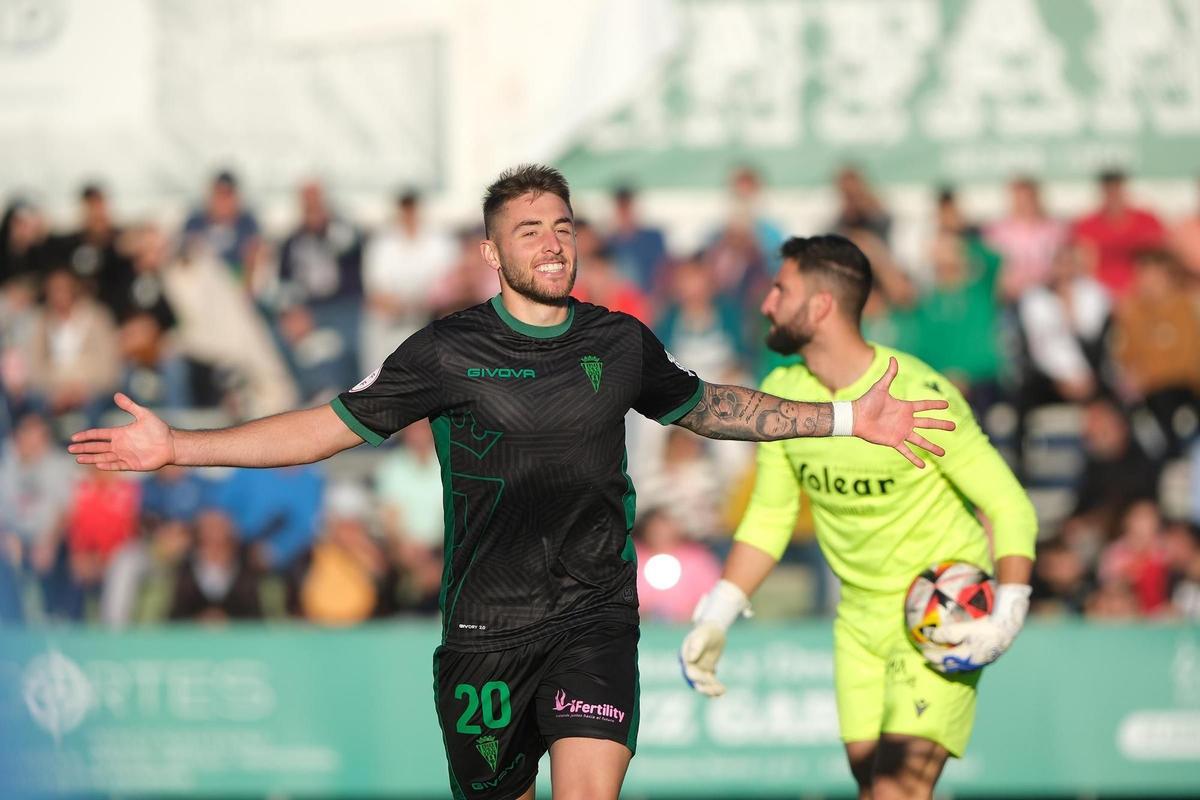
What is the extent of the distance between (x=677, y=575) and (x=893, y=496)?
484 cm

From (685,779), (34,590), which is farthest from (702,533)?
(34,590)

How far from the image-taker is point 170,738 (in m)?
11.5

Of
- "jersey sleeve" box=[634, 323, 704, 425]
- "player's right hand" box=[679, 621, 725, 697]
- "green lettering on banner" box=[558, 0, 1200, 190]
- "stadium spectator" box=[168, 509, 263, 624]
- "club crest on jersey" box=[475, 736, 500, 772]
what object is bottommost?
"stadium spectator" box=[168, 509, 263, 624]

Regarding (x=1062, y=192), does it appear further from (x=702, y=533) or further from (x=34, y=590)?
(x=34, y=590)

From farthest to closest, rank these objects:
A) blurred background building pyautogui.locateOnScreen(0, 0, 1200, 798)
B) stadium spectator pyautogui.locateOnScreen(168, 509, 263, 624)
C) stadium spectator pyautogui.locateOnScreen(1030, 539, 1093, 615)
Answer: stadium spectator pyautogui.locateOnScreen(168, 509, 263, 624)
stadium spectator pyautogui.locateOnScreen(1030, 539, 1093, 615)
blurred background building pyautogui.locateOnScreen(0, 0, 1200, 798)

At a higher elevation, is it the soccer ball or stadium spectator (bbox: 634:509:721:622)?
the soccer ball

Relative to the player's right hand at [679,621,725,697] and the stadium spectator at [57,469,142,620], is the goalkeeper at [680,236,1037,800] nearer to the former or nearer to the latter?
the player's right hand at [679,621,725,697]

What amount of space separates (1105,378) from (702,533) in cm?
353

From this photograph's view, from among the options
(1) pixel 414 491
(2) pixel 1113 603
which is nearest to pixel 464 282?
(1) pixel 414 491

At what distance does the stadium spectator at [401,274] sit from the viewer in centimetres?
1412

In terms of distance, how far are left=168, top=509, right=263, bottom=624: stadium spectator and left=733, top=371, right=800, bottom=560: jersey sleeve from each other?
20.2 ft

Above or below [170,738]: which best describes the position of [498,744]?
above

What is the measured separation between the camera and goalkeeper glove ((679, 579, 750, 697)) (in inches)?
283

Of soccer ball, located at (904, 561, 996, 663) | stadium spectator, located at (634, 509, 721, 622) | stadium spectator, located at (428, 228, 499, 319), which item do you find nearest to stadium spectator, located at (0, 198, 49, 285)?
stadium spectator, located at (428, 228, 499, 319)
